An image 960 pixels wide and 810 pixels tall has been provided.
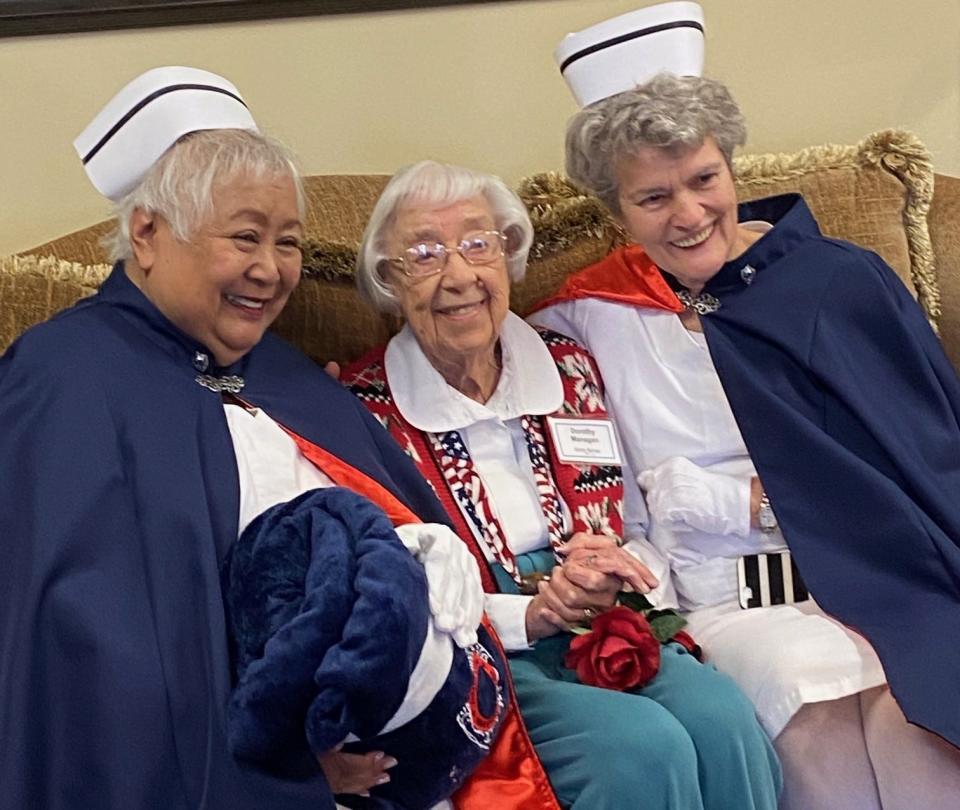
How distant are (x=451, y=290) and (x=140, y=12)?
98 cm

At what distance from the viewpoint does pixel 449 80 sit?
2.71 meters

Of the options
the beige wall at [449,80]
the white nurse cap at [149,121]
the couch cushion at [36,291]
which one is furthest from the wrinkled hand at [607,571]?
the beige wall at [449,80]

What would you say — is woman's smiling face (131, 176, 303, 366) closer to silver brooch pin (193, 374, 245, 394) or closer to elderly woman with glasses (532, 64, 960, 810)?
silver brooch pin (193, 374, 245, 394)

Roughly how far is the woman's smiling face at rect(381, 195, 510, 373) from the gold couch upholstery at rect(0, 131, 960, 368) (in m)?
0.19

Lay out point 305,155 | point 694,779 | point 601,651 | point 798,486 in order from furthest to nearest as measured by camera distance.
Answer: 1. point 305,155
2. point 798,486
3. point 601,651
4. point 694,779

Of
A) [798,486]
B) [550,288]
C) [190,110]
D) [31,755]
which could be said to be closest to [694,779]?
[798,486]

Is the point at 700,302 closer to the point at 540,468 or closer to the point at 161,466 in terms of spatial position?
the point at 540,468

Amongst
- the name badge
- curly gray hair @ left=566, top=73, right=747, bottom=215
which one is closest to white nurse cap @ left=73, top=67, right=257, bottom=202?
curly gray hair @ left=566, top=73, right=747, bottom=215

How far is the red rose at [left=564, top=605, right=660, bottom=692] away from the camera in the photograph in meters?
1.79

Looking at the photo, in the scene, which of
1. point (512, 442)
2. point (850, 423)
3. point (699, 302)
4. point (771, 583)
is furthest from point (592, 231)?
point (771, 583)

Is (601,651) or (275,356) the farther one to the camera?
(275,356)

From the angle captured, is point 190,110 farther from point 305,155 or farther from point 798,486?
point 798,486

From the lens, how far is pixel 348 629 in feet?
4.65

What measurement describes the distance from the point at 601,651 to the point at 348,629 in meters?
0.51
